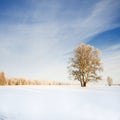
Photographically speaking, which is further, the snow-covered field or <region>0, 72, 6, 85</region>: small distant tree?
<region>0, 72, 6, 85</region>: small distant tree

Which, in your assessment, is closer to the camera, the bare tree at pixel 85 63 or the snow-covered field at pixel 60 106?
the snow-covered field at pixel 60 106

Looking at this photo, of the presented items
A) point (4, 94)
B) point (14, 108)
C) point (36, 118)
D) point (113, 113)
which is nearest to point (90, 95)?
point (113, 113)

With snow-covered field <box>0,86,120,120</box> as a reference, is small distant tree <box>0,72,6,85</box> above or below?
above

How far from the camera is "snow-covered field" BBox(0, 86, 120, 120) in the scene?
35.9 feet

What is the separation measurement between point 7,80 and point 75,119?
32847 mm

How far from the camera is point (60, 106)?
12.4 meters

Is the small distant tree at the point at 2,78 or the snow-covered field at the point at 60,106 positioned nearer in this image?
the snow-covered field at the point at 60,106

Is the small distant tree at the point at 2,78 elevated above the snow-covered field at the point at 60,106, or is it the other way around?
the small distant tree at the point at 2,78

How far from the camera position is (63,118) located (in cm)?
1102

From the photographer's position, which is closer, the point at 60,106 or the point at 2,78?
the point at 60,106

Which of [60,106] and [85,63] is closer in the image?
→ [60,106]

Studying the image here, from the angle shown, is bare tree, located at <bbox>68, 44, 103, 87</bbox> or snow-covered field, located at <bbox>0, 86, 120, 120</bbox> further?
bare tree, located at <bbox>68, 44, 103, 87</bbox>

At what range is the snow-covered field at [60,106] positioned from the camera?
1095 cm

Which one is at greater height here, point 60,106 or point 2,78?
point 2,78
